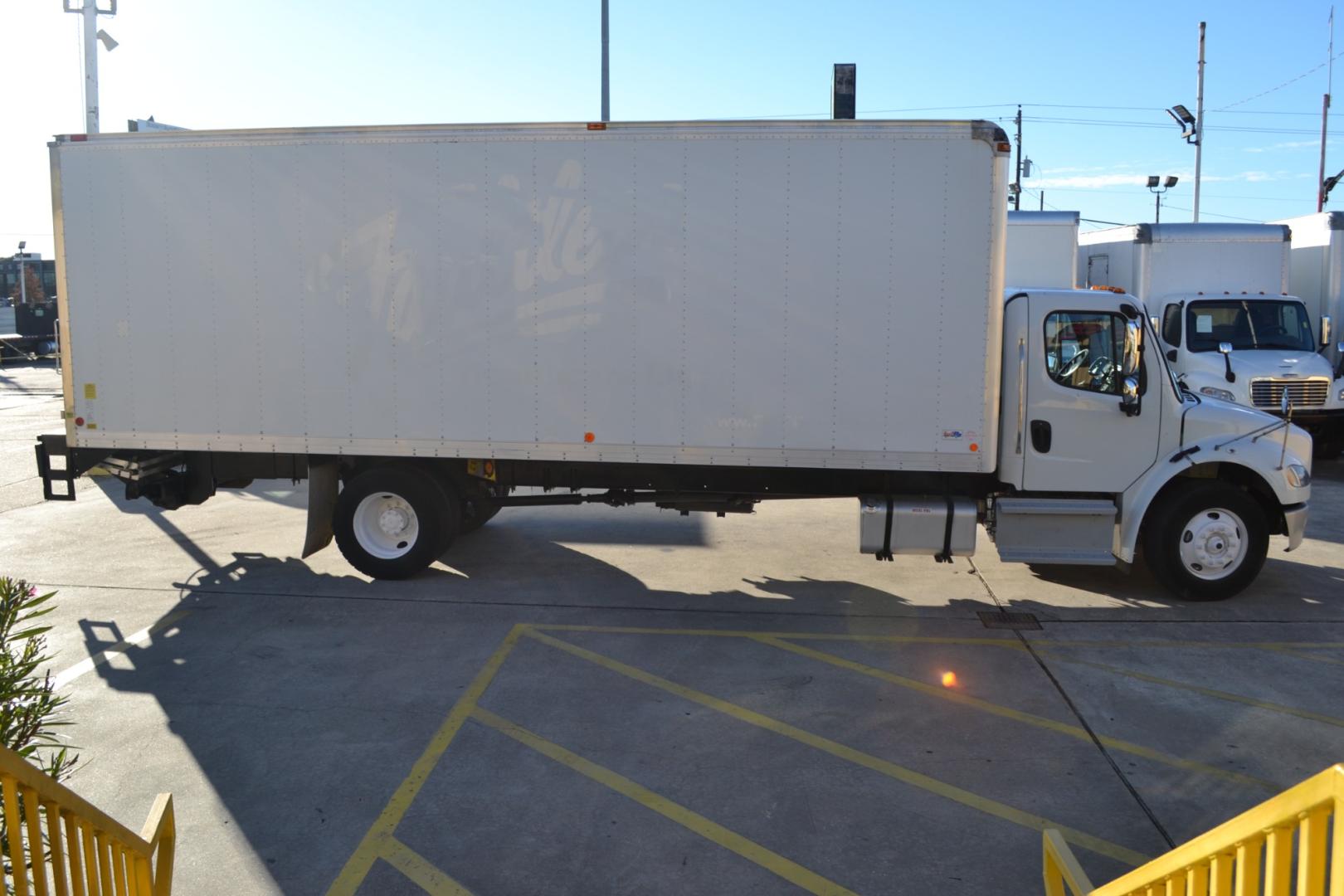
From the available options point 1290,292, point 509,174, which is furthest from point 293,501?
point 1290,292

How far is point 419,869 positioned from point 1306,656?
21.8 feet

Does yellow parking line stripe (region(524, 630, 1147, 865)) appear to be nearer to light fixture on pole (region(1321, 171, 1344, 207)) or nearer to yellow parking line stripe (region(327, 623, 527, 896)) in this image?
yellow parking line stripe (region(327, 623, 527, 896))

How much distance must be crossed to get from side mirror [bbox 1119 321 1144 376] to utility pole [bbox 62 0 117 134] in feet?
62.4

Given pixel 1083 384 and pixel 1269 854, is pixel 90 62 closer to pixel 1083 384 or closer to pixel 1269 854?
pixel 1083 384

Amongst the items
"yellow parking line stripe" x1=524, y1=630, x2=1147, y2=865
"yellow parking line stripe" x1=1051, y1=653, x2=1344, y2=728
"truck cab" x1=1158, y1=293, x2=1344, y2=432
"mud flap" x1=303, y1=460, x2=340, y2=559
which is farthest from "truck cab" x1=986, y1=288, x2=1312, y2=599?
"truck cab" x1=1158, y1=293, x2=1344, y2=432

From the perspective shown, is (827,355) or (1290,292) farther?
(1290,292)

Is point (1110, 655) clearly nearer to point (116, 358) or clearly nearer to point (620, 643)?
point (620, 643)

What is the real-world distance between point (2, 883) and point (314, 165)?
284 inches

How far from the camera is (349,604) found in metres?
8.82

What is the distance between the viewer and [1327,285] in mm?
16203

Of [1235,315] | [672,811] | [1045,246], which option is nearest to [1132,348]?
[672,811]

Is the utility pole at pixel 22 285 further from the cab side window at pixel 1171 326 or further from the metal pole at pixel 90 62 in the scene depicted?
the cab side window at pixel 1171 326

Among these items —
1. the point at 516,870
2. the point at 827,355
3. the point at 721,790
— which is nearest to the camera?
the point at 516,870

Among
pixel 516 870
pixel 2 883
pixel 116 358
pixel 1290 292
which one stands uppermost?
pixel 1290 292
